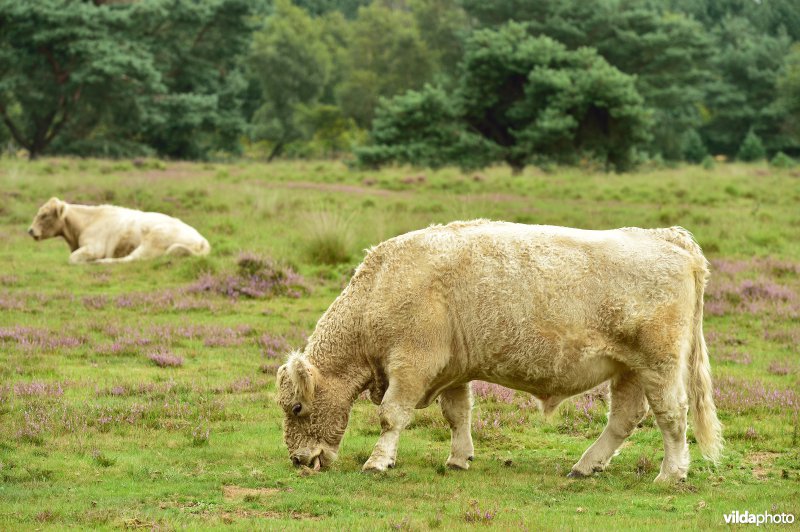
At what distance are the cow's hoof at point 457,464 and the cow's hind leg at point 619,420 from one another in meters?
0.97

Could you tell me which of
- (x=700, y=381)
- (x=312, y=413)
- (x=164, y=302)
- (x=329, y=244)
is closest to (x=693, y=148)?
(x=329, y=244)

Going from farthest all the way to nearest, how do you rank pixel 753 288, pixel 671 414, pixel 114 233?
pixel 114 233 → pixel 753 288 → pixel 671 414

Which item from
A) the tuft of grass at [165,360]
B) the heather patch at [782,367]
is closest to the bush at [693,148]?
the heather patch at [782,367]

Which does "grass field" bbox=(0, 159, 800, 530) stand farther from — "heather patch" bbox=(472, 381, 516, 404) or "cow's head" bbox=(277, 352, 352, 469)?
"cow's head" bbox=(277, 352, 352, 469)

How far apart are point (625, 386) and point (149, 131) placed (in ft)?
178

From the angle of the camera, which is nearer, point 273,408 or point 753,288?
point 273,408

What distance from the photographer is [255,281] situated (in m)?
18.7

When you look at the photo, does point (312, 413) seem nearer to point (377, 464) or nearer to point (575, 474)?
point (377, 464)

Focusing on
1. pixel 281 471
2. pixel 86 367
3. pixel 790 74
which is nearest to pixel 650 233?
pixel 281 471

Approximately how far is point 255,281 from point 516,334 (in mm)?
10583

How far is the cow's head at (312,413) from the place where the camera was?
907 cm

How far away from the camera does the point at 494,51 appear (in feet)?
160

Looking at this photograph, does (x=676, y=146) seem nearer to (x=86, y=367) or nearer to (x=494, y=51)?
(x=494, y=51)

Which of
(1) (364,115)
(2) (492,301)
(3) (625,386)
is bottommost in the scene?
(1) (364,115)
